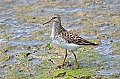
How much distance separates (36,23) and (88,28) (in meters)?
1.71

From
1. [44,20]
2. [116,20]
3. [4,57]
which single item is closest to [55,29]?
[4,57]

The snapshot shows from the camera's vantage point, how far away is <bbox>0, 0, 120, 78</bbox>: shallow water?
11045mm

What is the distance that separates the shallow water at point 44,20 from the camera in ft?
36.2

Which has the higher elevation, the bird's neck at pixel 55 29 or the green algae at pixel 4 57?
the bird's neck at pixel 55 29

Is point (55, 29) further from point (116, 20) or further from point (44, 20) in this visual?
point (44, 20)

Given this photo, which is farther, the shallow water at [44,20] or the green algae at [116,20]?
the green algae at [116,20]

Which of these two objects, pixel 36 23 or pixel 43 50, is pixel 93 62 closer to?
pixel 43 50

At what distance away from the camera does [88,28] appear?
1220 centimetres

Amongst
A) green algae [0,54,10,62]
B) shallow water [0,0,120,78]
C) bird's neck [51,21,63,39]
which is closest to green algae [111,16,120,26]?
shallow water [0,0,120,78]

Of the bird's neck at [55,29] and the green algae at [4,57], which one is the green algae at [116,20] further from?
the green algae at [4,57]

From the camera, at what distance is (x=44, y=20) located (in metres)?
13.2

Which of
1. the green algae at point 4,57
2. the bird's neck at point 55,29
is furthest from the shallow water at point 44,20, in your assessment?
the bird's neck at point 55,29

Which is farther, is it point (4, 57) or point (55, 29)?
point (4, 57)

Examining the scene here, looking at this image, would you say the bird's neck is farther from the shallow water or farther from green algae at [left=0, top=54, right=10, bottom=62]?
green algae at [left=0, top=54, right=10, bottom=62]
